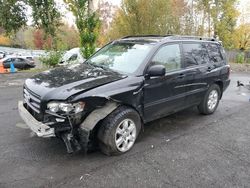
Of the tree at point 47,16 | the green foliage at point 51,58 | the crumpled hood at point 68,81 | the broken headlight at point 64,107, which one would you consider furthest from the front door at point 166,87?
the tree at point 47,16

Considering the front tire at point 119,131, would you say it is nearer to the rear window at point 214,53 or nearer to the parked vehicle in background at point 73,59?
the rear window at point 214,53

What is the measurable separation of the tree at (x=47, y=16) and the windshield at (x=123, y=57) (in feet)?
29.5

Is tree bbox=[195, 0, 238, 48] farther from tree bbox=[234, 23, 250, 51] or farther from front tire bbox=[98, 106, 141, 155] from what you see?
front tire bbox=[98, 106, 141, 155]

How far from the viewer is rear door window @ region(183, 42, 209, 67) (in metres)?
4.99

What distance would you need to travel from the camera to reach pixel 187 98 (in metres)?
5.11

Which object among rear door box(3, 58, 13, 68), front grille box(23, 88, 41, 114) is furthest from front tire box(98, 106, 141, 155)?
rear door box(3, 58, 13, 68)

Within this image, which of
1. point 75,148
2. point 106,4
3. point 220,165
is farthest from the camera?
point 106,4

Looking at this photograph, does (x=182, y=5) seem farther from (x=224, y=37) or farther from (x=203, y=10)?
(x=224, y=37)

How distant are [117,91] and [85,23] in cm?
841

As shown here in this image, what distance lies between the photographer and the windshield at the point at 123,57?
4.27 m

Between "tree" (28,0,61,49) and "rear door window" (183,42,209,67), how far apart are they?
30.9 feet

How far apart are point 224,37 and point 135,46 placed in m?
23.3

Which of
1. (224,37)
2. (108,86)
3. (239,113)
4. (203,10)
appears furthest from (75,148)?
(224,37)

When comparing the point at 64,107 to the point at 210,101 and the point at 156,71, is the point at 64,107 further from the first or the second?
the point at 210,101
